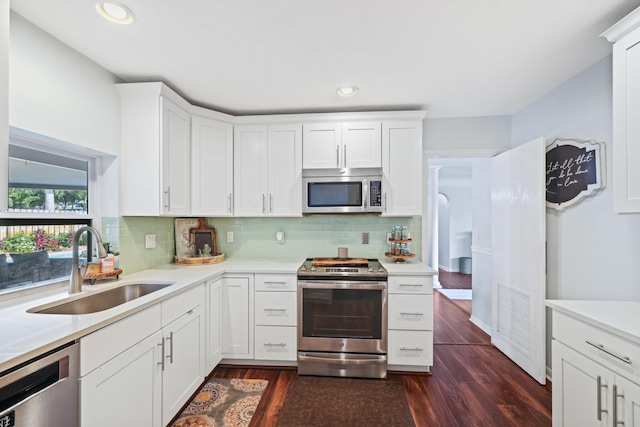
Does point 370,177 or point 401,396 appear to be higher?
point 370,177

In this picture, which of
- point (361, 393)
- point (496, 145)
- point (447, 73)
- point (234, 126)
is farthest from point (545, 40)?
point (361, 393)

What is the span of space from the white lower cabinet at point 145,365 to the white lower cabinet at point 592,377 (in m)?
2.28

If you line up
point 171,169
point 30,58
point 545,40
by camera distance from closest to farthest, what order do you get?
point 30,58, point 545,40, point 171,169

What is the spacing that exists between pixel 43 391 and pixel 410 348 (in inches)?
92.8

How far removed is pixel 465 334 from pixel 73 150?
4123 mm

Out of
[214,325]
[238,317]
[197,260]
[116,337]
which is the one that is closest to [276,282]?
[238,317]

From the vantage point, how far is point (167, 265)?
2.78 meters

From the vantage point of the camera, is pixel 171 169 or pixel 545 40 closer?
pixel 545 40

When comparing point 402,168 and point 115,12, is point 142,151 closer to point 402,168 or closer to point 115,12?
point 115,12

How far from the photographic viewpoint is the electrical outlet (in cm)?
252

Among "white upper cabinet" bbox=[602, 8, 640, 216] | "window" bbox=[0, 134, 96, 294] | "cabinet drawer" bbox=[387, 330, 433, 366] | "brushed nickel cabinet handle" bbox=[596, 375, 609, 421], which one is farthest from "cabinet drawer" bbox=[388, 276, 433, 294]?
"window" bbox=[0, 134, 96, 294]

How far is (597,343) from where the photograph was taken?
1342 mm

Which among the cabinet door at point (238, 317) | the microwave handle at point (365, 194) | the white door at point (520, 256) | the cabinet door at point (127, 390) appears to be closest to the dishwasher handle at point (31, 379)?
the cabinet door at point (127, 390)

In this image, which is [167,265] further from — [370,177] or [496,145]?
→ [496,145]
